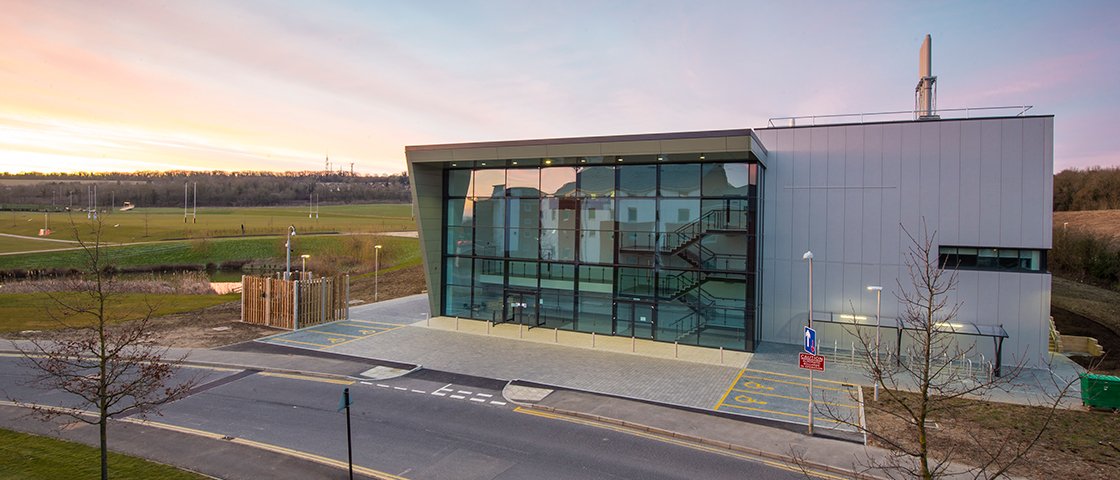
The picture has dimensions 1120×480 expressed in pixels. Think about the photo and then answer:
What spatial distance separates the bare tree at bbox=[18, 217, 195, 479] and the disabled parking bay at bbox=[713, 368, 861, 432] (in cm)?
1353

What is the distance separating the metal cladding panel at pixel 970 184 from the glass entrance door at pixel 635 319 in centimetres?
1214

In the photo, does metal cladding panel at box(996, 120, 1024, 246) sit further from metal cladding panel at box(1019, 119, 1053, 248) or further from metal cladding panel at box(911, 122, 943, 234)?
metal cladding panel at box(911, 122, 943, 234)

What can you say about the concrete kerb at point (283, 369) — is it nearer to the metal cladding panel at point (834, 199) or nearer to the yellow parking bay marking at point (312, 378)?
the yellow parking bay marking at point (312, 378)

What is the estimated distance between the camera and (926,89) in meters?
24.0

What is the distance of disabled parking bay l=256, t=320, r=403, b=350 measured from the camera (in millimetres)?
23344

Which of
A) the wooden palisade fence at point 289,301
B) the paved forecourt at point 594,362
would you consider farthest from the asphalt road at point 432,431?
the wooden palisade fence at point 289,301

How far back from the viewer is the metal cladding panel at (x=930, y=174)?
21.9m

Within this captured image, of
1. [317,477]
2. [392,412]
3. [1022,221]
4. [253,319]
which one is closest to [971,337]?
[1022,221]

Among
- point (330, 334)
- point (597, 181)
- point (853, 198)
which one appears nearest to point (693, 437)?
point (597, 181)

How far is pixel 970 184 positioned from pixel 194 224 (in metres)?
97.2

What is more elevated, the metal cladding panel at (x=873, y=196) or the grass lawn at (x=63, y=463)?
the metal cladding panel at (x=873, y=196)

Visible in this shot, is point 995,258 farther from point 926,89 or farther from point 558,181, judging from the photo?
point 558,181

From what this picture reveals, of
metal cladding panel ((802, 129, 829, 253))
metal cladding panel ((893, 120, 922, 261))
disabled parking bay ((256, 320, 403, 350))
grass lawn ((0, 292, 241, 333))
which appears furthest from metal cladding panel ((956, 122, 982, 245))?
grass lawn ((0, 292, 241, 333))

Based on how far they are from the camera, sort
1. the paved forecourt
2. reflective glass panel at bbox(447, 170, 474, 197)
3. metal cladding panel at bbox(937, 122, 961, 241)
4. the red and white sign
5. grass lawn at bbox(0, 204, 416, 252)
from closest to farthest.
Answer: the red and white sign
the paved forecourt
metal cladding panel at bbox(937, 122, 961, 241)
reflective glass panel at bbox(447, 170, 474, 197)
grass lawn at bbox(0, 204, 416, 252)
